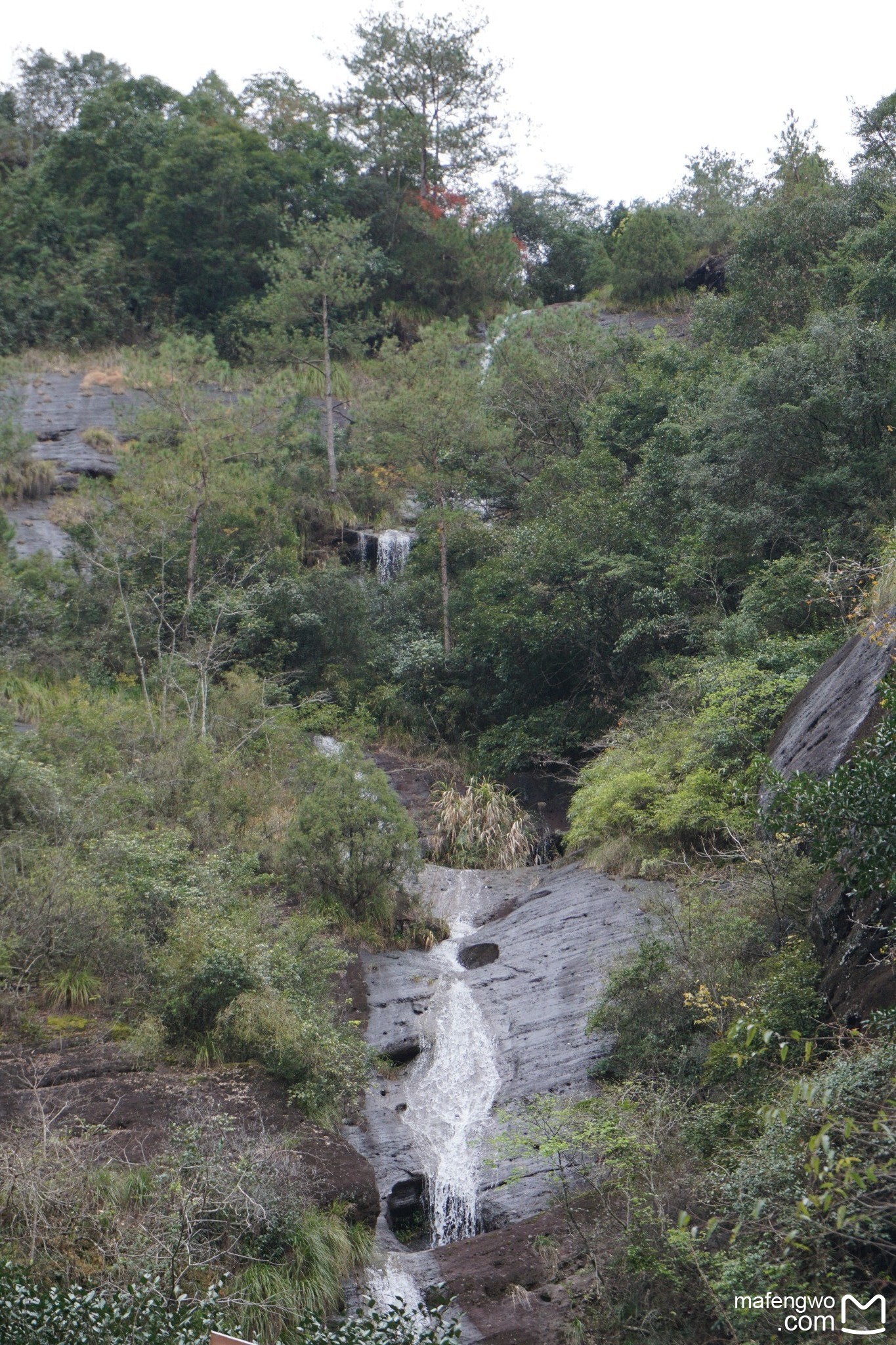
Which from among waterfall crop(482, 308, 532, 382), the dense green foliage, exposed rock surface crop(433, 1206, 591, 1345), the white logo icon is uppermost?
waterfall crop(482, 308, 532, 382)

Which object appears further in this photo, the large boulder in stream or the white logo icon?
the large boulder in stream

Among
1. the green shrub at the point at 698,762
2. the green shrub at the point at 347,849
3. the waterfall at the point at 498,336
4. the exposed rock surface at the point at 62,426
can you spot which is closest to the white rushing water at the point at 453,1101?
the green shrub at the point at 347,849

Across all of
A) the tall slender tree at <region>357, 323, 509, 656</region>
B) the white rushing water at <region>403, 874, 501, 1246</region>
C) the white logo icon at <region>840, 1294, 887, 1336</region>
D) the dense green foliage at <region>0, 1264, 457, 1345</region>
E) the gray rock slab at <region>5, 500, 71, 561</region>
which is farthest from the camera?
the gray rock slab at <region>5, 500, 71, 561</region>

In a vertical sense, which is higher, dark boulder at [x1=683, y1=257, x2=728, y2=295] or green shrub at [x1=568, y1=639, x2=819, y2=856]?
dark boulder at [x1=683, y1=257, x2=728, y2=295]

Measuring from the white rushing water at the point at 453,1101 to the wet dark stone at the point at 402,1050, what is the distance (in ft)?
0.37

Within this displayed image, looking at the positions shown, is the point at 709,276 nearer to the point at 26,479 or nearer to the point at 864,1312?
the point at 26,479

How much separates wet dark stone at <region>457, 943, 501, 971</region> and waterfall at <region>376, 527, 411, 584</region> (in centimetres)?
1265

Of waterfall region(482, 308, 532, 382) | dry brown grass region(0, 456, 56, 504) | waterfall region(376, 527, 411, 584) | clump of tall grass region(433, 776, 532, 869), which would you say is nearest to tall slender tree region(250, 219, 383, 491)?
waterfall region(376, 527, 411, 584)

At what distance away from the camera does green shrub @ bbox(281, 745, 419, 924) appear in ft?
49.2

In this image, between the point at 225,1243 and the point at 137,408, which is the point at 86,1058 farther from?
the point at 137,408

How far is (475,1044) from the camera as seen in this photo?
519 inches

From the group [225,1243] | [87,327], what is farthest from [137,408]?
[225,1243]

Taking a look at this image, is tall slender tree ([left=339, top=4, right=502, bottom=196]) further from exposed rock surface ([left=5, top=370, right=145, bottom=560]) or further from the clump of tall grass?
the clump of tall grass

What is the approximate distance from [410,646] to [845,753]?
13.2 metres
